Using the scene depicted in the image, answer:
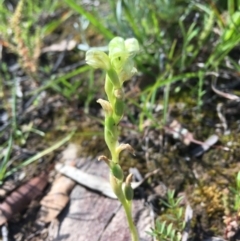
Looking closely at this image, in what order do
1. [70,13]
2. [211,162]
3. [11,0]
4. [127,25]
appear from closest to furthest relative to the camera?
[211,162] < [127,25] < [70,13] < [11,0]

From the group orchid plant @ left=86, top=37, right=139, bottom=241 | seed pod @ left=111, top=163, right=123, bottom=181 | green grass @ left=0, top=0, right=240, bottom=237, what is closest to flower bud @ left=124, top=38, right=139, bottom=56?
orchid plant @ left=86, top=37, right=139, bottom=241

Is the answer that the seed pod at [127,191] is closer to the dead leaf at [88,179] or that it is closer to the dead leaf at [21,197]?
the dead leaf at [88,179]

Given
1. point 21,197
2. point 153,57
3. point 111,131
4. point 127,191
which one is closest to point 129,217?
point 127,191

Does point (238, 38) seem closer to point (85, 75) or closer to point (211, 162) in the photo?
point (211, 162)

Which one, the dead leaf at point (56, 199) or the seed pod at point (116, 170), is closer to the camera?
the seed pod at point (116, 170)

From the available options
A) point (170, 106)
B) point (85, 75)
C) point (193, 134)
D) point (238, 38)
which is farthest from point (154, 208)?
point (85, 75)

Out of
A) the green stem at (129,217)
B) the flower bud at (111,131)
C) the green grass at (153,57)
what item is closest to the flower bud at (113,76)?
the flower bud at (111,131)

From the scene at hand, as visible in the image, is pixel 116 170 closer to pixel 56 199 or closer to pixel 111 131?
pixel 111 131
